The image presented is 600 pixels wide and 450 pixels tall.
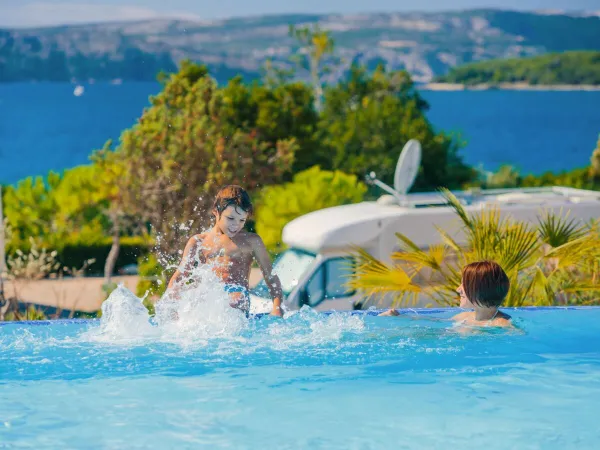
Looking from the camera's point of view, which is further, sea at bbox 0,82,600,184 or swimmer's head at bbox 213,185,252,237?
sea at bbox 0,82,600,184

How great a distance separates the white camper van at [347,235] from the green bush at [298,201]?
284 centimetres

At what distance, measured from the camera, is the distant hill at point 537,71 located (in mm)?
81625

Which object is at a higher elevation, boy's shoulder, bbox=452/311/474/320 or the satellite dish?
the satellite dish

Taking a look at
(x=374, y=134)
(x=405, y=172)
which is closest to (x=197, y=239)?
(x=405, y=172)

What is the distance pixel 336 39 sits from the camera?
9306 cm

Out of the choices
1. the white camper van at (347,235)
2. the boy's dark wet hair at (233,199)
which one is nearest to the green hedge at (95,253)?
the white camper van at (347,235)

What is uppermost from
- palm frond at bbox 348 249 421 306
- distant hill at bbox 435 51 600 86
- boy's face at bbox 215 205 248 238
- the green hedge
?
distant hill at bbox 435 51 600 86

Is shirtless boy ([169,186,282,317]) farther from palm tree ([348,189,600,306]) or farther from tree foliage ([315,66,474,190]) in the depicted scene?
tree foliage ([315,66,474,190])

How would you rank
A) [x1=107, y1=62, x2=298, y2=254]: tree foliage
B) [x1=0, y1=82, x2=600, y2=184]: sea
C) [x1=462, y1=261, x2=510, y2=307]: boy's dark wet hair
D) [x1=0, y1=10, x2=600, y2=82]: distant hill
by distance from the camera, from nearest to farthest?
[x1=462, y1=261, x2=510, y2=307]: boy's dark wet hair, [x1=107, y1=62, x2=298, y2=254]: tree foliage, [x1=0, y1=82, x2=600, y2=184]: sea, [x1=0, y1=10, x2=600, y2=82]: distant hill

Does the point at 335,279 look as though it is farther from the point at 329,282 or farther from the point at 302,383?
the point at 302,383

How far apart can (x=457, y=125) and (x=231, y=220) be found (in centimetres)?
9553

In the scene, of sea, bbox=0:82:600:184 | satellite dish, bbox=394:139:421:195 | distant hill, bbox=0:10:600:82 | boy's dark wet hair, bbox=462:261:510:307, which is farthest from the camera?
distant hill, bbox=0:10:600:82

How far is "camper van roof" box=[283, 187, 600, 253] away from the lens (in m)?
10.1

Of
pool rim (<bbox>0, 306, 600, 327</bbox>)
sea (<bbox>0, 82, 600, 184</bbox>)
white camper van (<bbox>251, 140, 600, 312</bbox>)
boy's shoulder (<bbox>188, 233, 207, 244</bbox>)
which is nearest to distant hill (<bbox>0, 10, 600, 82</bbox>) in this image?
sea (<bbox>0, 82, 600, 184</bbox>)
